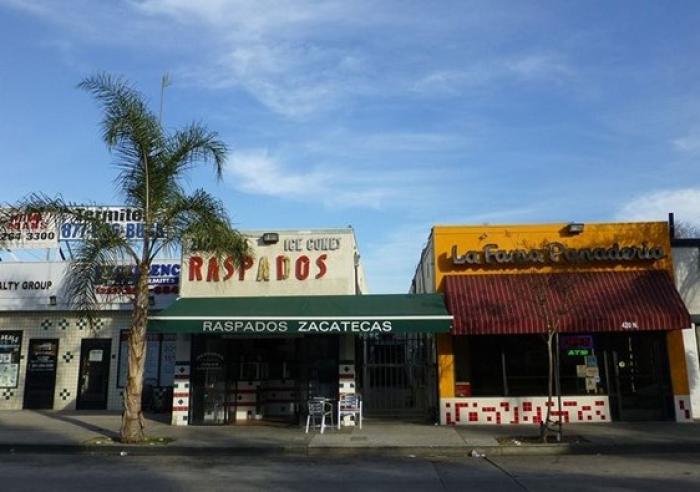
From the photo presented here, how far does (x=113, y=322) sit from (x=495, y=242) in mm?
12172

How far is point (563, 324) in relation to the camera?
53.1 ft

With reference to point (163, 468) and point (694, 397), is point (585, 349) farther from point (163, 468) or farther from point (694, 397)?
point (163, 468)

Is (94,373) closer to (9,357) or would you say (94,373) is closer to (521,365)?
(9,357)

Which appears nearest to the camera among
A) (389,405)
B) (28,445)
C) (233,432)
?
(28,445)

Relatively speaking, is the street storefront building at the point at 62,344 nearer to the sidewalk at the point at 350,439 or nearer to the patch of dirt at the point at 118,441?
the sidewalk at the point at 350,439

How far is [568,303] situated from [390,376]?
570 centimetres

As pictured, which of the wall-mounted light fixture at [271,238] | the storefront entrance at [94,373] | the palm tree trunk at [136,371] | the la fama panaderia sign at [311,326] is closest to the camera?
the palm tree trunk at [136,371]

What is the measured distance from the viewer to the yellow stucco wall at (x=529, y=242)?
691 inches

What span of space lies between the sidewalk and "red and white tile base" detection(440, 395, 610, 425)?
571 mm

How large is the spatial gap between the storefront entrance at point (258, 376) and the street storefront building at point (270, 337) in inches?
1.1

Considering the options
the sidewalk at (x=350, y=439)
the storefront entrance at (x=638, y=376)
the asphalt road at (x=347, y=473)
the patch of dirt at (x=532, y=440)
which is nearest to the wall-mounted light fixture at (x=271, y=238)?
the sidewalk at (x=350, y=439)

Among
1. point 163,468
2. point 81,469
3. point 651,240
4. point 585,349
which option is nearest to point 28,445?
point 81,469

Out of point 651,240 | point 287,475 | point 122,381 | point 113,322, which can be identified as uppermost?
point 651,240

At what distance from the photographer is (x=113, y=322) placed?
21.1m
